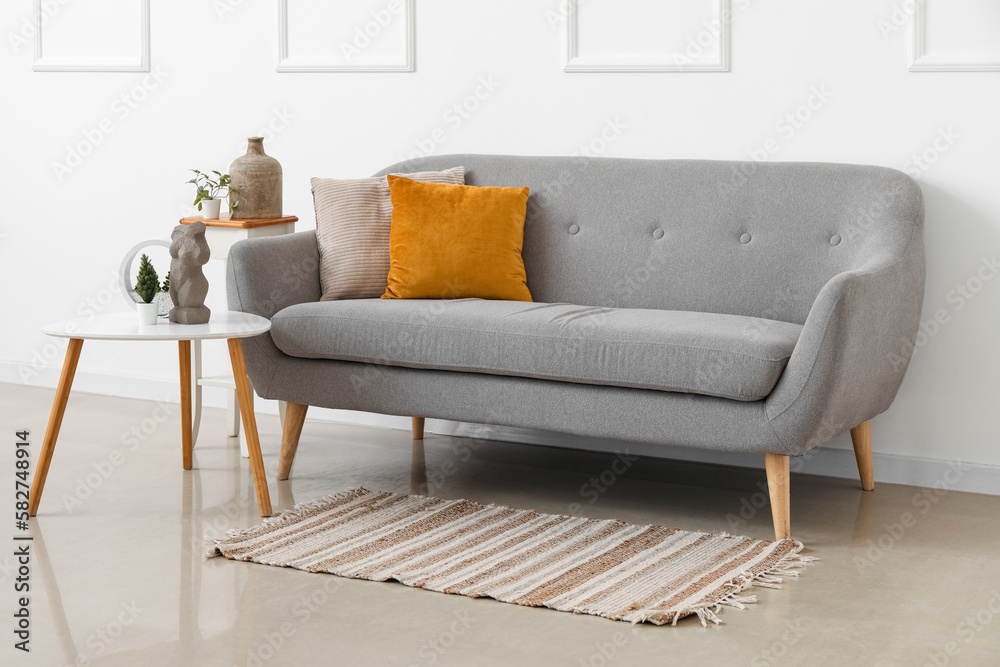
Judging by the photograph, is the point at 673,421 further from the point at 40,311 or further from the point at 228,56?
the point at 40,311

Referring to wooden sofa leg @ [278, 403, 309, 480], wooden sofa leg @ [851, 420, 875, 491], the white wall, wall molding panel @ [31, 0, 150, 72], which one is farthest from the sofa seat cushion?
wall molding panel @ [31, 0, 150, 72]

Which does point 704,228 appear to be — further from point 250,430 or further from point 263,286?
point 250,430

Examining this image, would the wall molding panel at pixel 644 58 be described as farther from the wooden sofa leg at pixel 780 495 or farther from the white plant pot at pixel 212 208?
the wooden sofa leg at pixel 780 495

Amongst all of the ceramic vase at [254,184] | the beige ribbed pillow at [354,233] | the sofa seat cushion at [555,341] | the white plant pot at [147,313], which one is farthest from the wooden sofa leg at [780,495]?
the ceramic vase at [254,184]

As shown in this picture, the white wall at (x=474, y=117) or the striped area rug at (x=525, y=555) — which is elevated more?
the white wall at (x=474, y=117)

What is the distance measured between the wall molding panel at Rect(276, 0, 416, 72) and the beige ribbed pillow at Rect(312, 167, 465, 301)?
596 millimetres

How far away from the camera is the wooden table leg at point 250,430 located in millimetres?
3117

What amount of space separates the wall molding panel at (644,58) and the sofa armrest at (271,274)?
1.08 meters

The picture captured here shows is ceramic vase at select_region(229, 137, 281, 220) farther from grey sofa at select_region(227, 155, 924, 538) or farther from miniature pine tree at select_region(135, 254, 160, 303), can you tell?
miniature pine tree at select_region(135, 254, 160, 303)

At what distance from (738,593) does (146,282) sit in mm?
1725

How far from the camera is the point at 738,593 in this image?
99.7 inches

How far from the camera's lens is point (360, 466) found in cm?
370

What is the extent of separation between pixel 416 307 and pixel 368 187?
61cm

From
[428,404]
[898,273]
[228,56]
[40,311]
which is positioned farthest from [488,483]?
[40,311]
